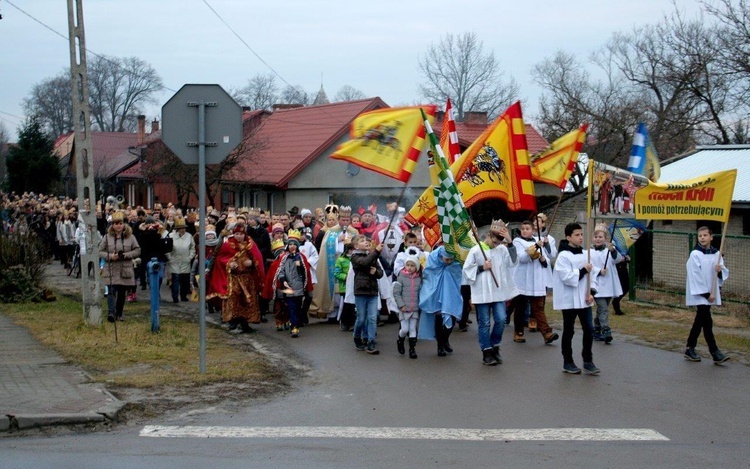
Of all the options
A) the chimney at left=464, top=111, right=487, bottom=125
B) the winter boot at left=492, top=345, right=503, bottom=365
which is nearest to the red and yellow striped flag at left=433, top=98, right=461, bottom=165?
the winter boot at left=492, top=345, right=503, bottom=365

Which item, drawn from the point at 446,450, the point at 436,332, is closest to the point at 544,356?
the point at 436,332

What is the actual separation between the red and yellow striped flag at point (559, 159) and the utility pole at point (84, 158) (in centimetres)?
635

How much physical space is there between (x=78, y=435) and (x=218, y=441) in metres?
1.18

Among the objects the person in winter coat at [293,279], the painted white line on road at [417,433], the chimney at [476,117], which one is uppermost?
the chimney at [476,117]

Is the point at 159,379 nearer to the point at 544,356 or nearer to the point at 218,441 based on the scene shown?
the point at 218,441

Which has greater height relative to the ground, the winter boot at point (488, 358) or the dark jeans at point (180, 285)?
the dark jeans at point (180, 285)

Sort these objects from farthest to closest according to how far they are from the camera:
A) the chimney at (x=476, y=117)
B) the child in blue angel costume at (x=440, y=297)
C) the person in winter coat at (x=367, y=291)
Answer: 1. the chimney at (x=476, y=117)
2. the person in winter coat at (x=367, y=291)
3. the child in blue angel costume at (x=440, y=297)

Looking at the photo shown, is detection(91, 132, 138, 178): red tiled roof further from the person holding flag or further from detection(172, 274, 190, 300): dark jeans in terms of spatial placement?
the person holding flag

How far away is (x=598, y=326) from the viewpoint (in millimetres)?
13094

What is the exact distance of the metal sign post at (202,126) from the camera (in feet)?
32.3

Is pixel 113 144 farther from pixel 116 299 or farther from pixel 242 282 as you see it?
pixel 242 282

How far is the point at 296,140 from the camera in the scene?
44188 mm

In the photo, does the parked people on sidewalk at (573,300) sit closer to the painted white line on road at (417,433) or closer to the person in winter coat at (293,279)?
the painted white line on road at (417,433)

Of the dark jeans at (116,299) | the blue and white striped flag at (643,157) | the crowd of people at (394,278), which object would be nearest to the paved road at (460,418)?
the crowd of people at (394,278)
